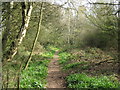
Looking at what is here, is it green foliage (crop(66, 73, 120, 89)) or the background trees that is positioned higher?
the background trees

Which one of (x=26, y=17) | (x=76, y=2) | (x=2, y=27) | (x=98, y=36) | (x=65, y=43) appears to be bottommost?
(x=65, y=43)

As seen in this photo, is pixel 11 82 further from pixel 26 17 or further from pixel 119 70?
pixel 119 70

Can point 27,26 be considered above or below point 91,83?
above

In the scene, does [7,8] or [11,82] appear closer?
[11,82]

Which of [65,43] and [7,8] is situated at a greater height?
[7,8]

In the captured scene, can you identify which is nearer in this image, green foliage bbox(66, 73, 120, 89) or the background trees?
the background trees

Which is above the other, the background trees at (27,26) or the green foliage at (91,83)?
the background trees at (27,26)

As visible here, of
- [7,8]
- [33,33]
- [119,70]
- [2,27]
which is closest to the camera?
[2,27]

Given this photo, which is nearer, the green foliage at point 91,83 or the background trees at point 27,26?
the background trees at point 27,26

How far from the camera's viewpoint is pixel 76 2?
9.68 m

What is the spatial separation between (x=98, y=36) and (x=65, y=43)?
18.6 meters

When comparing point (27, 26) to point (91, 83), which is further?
point (27, 26)

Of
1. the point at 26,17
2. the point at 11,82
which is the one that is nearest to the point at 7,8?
the point at 26,17

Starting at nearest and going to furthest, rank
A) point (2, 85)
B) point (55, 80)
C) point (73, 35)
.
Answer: point (2, 85) → point (55, 80) → point (73, 35)
